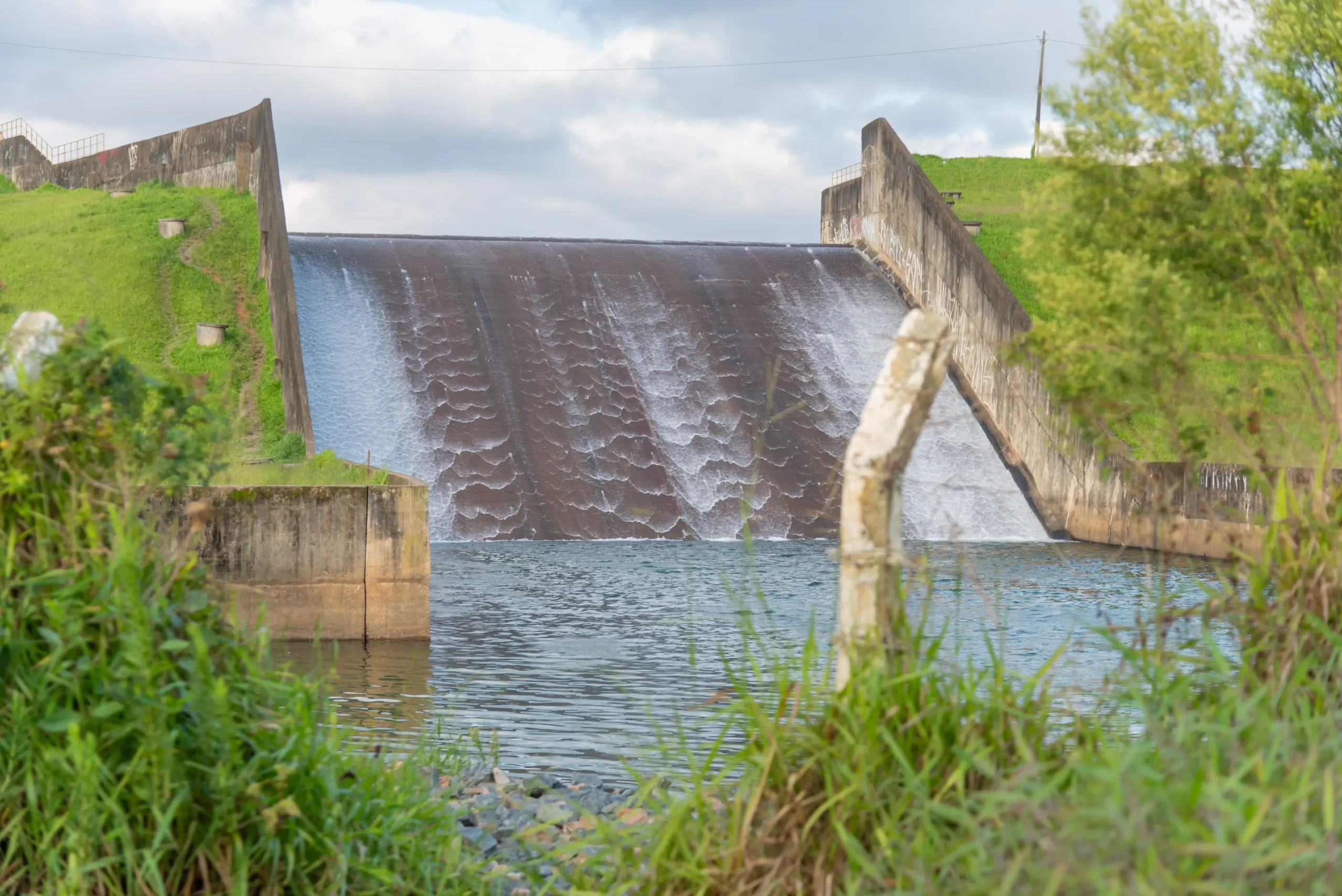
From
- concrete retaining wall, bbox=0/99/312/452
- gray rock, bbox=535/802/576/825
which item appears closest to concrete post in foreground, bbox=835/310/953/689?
gray rock, bbox=535/802/576/825

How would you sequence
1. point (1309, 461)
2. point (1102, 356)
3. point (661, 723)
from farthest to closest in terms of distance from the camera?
point (661, 723) < point (1102, 356) < point (1309, 461)

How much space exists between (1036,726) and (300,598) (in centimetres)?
792

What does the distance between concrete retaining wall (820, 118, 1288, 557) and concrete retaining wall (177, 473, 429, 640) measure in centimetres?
773

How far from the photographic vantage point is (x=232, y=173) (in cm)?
2858

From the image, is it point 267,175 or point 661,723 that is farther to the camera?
point 267,175

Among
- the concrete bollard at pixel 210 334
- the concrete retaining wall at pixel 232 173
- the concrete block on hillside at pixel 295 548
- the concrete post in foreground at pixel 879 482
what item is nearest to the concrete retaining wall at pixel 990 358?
the concrete block on hillside at pixel 295 548

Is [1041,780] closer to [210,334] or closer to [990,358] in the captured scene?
[210,334]

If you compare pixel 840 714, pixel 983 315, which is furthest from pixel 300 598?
pixel 983 315

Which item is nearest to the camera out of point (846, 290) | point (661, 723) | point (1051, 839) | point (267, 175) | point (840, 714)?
point (1051, 839)

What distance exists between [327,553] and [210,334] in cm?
1323

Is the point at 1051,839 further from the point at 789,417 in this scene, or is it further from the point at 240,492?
the point at 789,417

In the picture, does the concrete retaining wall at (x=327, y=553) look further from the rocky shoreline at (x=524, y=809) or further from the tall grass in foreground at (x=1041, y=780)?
the tall grass in foreground at (x=1041, y=780)

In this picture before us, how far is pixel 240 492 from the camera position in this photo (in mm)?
10523

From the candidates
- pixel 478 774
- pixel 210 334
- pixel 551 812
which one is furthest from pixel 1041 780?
pixel 210 334
